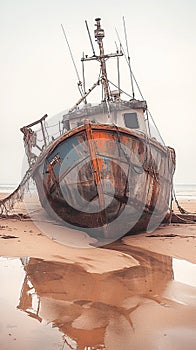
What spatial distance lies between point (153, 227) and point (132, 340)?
5874 mm

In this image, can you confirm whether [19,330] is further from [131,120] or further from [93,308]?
[131,120]

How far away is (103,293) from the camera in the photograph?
366 cm

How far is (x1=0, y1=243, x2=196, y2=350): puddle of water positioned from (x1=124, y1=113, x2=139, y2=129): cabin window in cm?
559

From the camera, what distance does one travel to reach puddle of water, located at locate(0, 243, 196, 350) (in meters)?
2.50

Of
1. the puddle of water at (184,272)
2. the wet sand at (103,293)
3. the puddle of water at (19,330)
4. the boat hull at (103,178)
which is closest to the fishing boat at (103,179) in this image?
the boat hull at (103,178)

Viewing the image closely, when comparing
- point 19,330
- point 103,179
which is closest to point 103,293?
point 19,330

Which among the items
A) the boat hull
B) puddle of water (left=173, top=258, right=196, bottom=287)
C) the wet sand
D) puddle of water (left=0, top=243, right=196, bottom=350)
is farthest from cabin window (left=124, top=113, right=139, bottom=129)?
puddle of water (left=0, top=243, right=196, bottom=350)

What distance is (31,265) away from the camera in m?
4.77

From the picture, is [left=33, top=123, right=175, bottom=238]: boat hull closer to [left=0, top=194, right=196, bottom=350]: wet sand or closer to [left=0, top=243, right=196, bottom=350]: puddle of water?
[left=0, top=194, right=196, bottom=350]: wet sand

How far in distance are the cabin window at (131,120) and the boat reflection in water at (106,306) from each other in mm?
5623

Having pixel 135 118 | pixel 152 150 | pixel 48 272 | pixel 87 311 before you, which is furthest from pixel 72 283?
pixel 135 118

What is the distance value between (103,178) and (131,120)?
368cm

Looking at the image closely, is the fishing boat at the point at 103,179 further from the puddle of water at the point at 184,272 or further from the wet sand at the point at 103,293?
the puddle of water at the point at 184,272

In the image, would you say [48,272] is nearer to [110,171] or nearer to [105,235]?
[105,235]
